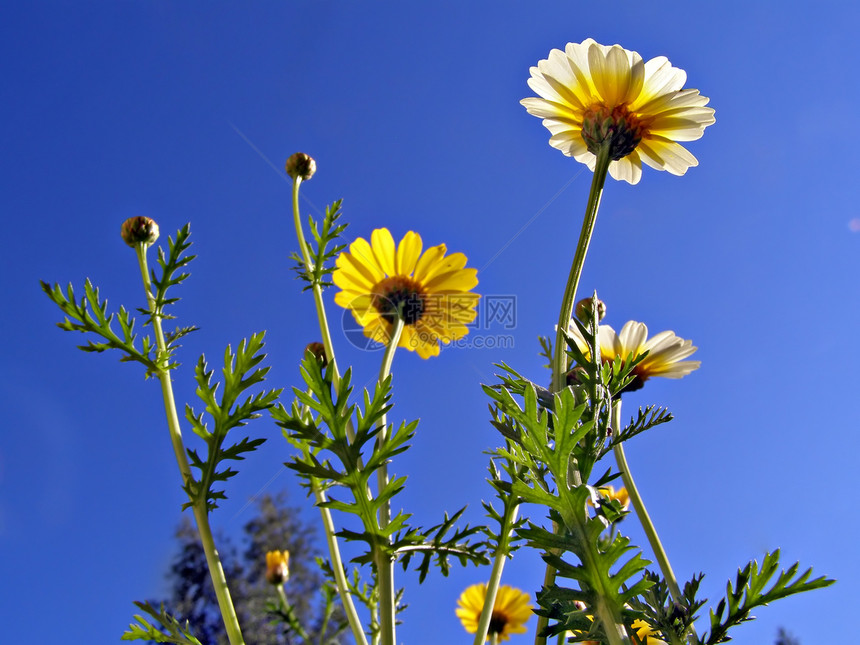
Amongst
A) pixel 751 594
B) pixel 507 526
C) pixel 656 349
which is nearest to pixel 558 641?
pixel 507 526

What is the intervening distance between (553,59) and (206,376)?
78 cm

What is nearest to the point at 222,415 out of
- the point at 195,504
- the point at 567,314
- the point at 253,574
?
the point at 195,504

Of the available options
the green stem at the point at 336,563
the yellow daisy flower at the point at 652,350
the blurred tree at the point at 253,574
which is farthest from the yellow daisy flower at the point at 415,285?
the blurred tree at the point at 253,574

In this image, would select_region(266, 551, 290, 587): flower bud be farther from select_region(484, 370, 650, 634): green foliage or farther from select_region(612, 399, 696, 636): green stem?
select_region(484, 370, 650, 634): green foliage

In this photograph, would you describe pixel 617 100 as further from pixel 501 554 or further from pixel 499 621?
pixel 499 621

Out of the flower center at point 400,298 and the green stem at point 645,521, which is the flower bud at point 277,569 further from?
the green stem at point 645,521

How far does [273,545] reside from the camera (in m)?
Answer: 14.7

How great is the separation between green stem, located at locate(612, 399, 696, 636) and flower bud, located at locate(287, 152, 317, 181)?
1042 millimetres

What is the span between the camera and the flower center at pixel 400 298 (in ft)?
4.87

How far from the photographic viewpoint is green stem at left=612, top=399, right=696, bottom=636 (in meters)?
0.85

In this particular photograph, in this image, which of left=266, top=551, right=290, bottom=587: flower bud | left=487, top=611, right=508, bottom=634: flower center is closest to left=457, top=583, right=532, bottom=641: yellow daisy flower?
left=487, top=611, right=508, bottom=634: flower center

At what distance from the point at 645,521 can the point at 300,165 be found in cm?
121

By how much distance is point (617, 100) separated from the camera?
1044 millimetres

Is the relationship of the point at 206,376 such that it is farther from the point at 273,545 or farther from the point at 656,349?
the point at 273,545
